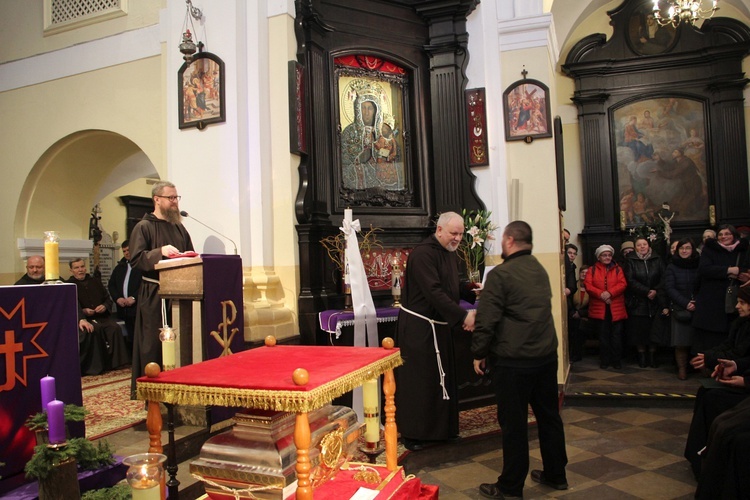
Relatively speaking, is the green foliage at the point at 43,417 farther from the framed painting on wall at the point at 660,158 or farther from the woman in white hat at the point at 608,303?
the framed painting on wall at the point at 660,158

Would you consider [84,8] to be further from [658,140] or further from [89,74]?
[658,140]

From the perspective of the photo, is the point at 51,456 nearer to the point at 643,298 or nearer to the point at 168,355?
the point at 168,355

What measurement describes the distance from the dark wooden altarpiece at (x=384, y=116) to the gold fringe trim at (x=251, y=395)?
11.3ft

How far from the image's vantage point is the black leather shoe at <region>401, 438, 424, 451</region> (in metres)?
4.69

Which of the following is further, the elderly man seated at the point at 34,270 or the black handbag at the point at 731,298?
the black handbag at the point at 731,298

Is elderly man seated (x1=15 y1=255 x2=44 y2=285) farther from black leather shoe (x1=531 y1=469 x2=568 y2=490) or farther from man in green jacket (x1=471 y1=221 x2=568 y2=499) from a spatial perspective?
black leather shoe (x1=531 y1=469 x2=568 y2=490)

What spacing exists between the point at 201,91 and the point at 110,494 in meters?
4.14

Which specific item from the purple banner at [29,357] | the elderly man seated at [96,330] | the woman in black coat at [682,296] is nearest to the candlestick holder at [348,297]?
the elderly man seated at [96,330]

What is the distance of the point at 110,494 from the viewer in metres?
2.62

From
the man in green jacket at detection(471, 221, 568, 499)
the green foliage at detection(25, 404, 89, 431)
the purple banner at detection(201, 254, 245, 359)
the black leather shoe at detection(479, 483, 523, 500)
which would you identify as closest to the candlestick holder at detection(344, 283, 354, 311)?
the purple banner at detection(201, 254, 245, 359)

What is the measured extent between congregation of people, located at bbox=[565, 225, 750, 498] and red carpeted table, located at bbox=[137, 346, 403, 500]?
221 cm

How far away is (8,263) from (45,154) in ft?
4.97

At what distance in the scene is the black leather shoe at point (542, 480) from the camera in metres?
4.09

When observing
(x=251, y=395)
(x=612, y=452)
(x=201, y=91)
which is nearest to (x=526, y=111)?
(x=201, y=91)
